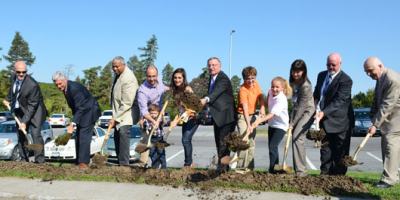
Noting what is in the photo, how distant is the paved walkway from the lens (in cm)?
652

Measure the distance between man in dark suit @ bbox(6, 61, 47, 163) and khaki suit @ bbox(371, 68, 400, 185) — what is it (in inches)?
241

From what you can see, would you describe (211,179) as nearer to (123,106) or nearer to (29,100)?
(123,106)

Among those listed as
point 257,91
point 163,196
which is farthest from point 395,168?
point 163,196

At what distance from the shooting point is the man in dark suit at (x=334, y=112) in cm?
710

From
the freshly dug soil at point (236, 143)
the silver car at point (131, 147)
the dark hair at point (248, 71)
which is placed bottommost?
the silver car at point (131, 147)

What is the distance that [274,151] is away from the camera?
7.59m

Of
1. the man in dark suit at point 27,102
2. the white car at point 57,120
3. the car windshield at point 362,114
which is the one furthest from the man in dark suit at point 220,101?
the white car at point 57,120

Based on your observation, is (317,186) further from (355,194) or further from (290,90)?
(290,90)

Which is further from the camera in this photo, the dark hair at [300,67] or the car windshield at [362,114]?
the car windshield at [362,114]

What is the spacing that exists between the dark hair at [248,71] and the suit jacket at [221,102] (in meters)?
0.31

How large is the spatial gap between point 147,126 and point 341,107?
3.37 m

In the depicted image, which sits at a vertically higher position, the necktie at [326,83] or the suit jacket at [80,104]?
the necktie at [326,83]

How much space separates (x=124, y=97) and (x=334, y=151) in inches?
150

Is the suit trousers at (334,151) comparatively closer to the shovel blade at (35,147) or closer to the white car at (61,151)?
the shovel blade at (35,147)
